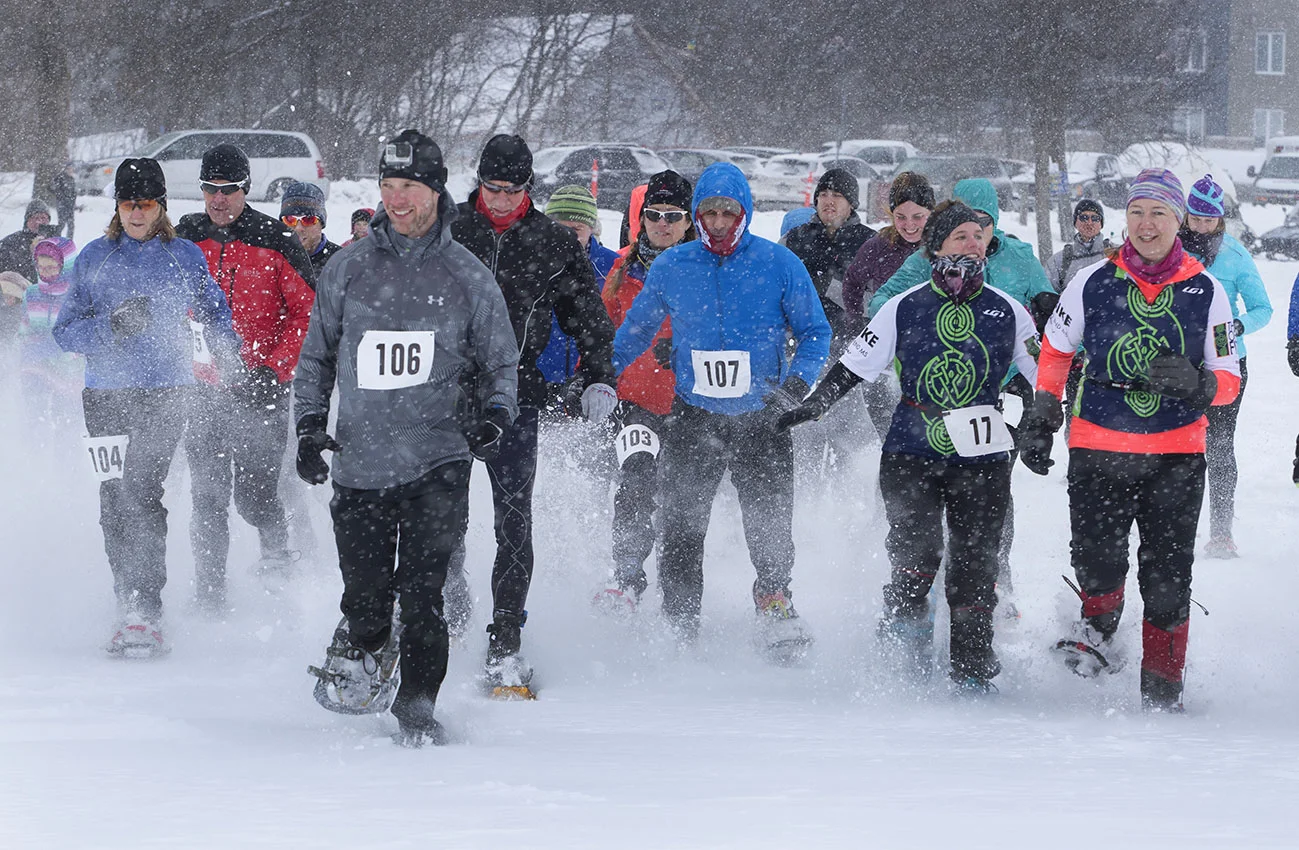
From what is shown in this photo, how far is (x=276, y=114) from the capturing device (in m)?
32.9

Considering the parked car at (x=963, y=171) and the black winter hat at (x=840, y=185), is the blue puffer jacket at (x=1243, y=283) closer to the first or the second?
the black winter hat at (x=840, y=185)

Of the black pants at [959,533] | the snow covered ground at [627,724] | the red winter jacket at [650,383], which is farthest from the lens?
the red winter jacket at [650,383]

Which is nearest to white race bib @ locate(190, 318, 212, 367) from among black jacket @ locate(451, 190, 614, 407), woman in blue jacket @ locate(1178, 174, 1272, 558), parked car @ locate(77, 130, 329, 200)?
black jacket @ locate(451, 190, 614, 407)

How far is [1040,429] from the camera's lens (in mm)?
5699

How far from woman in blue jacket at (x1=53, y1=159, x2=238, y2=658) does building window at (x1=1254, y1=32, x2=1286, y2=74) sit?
6104cm

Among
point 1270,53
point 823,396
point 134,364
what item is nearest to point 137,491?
point 134,364

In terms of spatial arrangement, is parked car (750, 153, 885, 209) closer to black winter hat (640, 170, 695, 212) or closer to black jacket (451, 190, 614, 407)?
black winter hat (640, 170, 695, 212)

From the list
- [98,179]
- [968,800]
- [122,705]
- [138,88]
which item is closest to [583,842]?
[968,800]

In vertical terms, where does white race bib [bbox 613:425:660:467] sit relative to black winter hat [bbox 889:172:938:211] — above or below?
below

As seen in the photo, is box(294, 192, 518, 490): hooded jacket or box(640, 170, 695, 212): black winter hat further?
box(640, 170, 695, 212): black winter hat

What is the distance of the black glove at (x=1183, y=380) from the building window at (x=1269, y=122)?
60.6 metres

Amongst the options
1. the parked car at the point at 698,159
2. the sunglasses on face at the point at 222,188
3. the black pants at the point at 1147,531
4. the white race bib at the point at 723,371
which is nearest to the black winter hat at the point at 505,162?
the white race bib at the point at 723,371

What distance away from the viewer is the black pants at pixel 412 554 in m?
4.89

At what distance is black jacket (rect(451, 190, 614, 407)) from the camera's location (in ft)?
19.5
